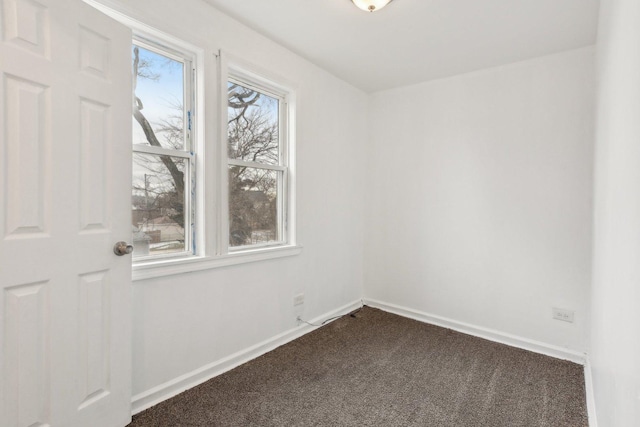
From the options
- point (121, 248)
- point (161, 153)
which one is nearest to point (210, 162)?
point (161, 153)

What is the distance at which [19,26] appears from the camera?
4.17 feet

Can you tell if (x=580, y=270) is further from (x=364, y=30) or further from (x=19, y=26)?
(x=19, y=26)

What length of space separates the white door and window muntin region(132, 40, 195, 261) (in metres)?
0.27

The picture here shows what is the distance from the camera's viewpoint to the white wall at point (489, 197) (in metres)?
2.56

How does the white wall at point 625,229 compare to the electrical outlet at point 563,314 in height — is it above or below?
above

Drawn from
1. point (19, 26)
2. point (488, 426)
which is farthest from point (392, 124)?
point (19, 26)

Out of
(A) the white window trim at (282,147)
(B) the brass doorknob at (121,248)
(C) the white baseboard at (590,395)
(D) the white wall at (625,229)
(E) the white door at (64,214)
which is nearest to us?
(D) the white wall at (625,229)

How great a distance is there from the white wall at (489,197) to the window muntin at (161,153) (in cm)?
215

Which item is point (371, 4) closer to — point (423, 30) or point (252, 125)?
point (423, 30)

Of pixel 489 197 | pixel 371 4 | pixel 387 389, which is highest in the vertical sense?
pixel 371 4

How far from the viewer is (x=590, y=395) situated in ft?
6.65

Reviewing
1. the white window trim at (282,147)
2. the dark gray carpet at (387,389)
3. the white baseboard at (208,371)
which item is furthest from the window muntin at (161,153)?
the dark gray carpet at (387,389)

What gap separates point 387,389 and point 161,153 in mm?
2052

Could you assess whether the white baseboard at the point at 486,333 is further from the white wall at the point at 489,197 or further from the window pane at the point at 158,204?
the window pane at the point at 158,204
